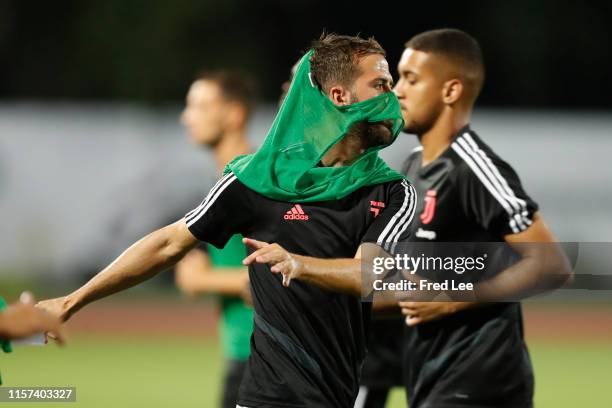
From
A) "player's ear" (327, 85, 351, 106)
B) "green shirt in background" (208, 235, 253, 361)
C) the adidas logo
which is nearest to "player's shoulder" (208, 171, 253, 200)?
the adidas logo

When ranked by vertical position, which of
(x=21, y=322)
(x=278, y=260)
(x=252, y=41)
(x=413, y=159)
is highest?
(x=252, y=41)

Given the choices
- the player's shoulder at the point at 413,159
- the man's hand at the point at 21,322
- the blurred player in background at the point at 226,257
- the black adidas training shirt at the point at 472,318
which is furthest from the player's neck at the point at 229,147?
the man's hand at the point at 21,322

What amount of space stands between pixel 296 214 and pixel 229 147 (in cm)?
316

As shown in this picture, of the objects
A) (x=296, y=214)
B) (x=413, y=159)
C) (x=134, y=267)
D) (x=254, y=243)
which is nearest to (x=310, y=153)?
(x=296, y=214)

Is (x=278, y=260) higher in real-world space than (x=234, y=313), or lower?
higher

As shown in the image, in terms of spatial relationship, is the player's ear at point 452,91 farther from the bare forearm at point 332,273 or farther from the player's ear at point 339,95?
the bare forearm at point 332,273

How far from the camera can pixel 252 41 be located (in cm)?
2641

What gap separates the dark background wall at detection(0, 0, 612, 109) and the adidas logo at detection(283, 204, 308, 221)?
19.8 meters

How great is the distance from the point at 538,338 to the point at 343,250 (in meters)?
11.4

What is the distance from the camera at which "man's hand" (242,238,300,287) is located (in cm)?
414

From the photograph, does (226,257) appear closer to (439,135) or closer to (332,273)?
(439,135)

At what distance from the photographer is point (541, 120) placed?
771 inches

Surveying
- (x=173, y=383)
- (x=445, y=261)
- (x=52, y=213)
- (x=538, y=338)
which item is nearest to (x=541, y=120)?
(x=538, y=338)

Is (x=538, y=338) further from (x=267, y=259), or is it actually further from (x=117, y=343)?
(x=267, y=259)
